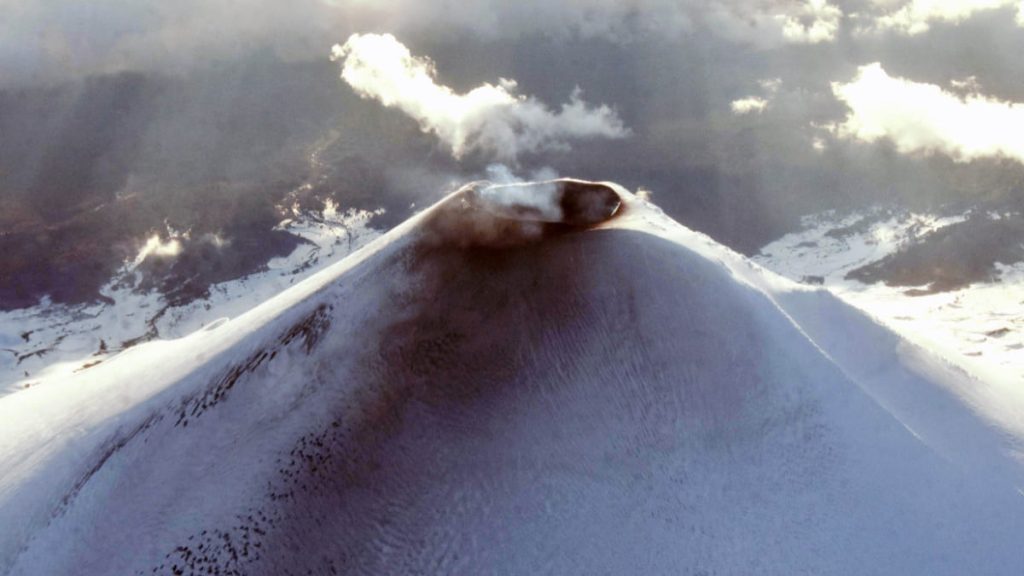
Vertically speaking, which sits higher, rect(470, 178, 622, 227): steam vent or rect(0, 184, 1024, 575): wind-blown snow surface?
rect(470, 178, 622, 227): steam vent

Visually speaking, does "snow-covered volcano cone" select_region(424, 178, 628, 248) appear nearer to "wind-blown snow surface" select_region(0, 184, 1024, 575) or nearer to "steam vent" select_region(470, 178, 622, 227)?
"steam vent" select_region(470, 178, 622, 227)

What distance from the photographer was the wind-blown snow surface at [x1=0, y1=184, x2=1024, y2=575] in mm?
11141

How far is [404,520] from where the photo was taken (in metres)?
11.3

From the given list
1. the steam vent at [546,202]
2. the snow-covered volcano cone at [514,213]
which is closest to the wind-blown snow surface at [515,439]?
the snow-covered volcano cone at [514,213]

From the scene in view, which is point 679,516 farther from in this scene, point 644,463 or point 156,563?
point 156,563

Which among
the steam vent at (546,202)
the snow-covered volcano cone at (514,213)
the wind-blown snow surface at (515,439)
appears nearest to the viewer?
the wind-blown snow surface at (515,439)

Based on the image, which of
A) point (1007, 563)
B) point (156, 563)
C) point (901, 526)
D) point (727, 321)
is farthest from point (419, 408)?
point (1007, 563)

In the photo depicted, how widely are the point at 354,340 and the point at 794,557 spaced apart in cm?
839

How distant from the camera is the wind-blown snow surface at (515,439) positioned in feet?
36.6

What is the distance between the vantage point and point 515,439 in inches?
487

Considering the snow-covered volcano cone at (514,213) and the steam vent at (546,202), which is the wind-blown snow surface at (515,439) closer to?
the snow-covered volcano cone at (514,213)

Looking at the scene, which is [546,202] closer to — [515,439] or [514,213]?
[514,213]

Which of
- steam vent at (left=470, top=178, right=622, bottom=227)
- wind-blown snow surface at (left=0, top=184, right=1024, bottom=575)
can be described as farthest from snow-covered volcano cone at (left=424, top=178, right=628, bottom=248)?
wind-blown snow surface at (left=0, top=184, right=1024, bottom=575)

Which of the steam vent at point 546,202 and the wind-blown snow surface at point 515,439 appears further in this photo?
the steam vent at point 546,202
